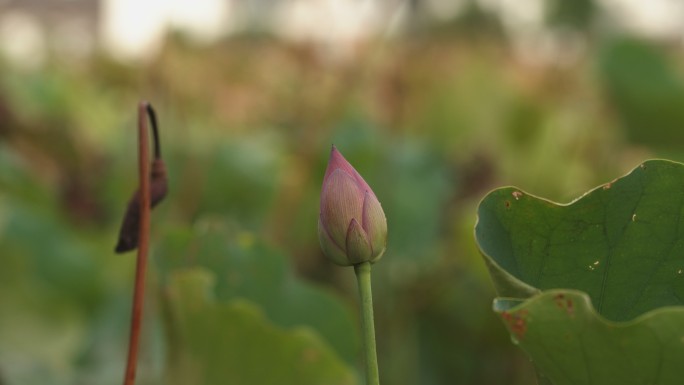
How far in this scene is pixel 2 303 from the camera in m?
0.91

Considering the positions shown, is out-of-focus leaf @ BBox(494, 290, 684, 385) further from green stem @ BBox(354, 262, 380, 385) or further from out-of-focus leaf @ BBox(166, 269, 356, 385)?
out-of-focus leaf @ BBox(166, 269, 356, 385)

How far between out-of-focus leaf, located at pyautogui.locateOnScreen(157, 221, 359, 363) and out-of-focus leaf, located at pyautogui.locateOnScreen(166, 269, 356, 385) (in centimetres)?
7

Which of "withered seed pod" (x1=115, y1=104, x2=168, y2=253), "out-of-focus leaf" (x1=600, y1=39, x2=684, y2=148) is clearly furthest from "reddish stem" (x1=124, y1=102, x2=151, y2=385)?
"out-of-focus leaf" (x1=600, y1=39, x2=684, y2=148)

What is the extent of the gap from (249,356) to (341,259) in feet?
0.69

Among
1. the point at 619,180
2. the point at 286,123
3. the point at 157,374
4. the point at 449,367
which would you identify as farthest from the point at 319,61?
the point at 619,180

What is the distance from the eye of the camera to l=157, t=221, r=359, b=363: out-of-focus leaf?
65 centimetres

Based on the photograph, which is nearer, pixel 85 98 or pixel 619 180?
pixel 619 180

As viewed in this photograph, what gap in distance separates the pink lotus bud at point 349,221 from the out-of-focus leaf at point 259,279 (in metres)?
0.26

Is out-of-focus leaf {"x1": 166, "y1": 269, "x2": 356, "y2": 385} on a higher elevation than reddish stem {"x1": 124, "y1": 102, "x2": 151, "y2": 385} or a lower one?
lower

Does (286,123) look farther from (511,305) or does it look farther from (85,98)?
(511,305)

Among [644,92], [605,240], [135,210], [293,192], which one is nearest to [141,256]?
[135,210]

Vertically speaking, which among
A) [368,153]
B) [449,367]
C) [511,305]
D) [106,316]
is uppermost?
[511,305]

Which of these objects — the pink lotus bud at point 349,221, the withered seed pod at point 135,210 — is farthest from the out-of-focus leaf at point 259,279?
the pink lotus bud at point 349,221

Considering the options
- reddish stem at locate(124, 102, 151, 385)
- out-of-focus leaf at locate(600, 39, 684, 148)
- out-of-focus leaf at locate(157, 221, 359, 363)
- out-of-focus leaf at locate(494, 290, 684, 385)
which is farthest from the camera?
out-of-focus leaf at locate(600, 39, 684, 148)
